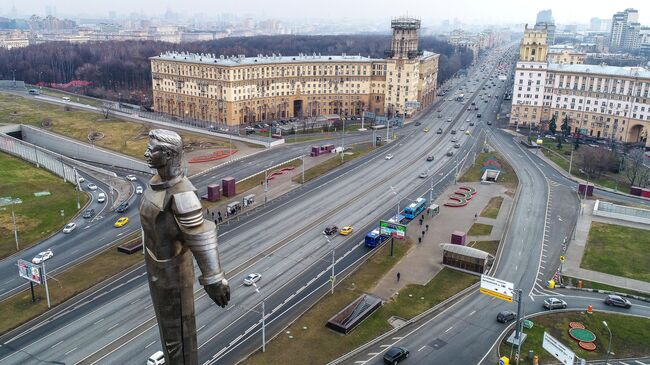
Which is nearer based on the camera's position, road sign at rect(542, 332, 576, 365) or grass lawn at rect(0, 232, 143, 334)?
road sign at rect(542, 332, 576, 365)

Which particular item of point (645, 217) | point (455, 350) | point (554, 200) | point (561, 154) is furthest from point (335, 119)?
point (455, 350)

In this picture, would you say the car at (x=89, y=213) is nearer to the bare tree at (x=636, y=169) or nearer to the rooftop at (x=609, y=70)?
the bare tree at (x=636, y=169)

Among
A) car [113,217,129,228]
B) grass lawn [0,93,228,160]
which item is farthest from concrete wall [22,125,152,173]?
car [113,217,129,228]

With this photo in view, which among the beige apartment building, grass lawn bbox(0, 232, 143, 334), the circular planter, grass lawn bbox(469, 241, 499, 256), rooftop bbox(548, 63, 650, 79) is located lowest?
grass lawn bbox(469, 241, 499, 256)

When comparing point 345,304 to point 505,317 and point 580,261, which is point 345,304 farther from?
point 580,261

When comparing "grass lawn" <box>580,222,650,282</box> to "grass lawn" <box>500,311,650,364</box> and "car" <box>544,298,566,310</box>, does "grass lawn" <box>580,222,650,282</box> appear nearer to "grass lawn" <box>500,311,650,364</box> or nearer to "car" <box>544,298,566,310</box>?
"grass lawn" <box>500,311,650,364</box>

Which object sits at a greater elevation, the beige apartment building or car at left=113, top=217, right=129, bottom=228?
the beige apartment building
